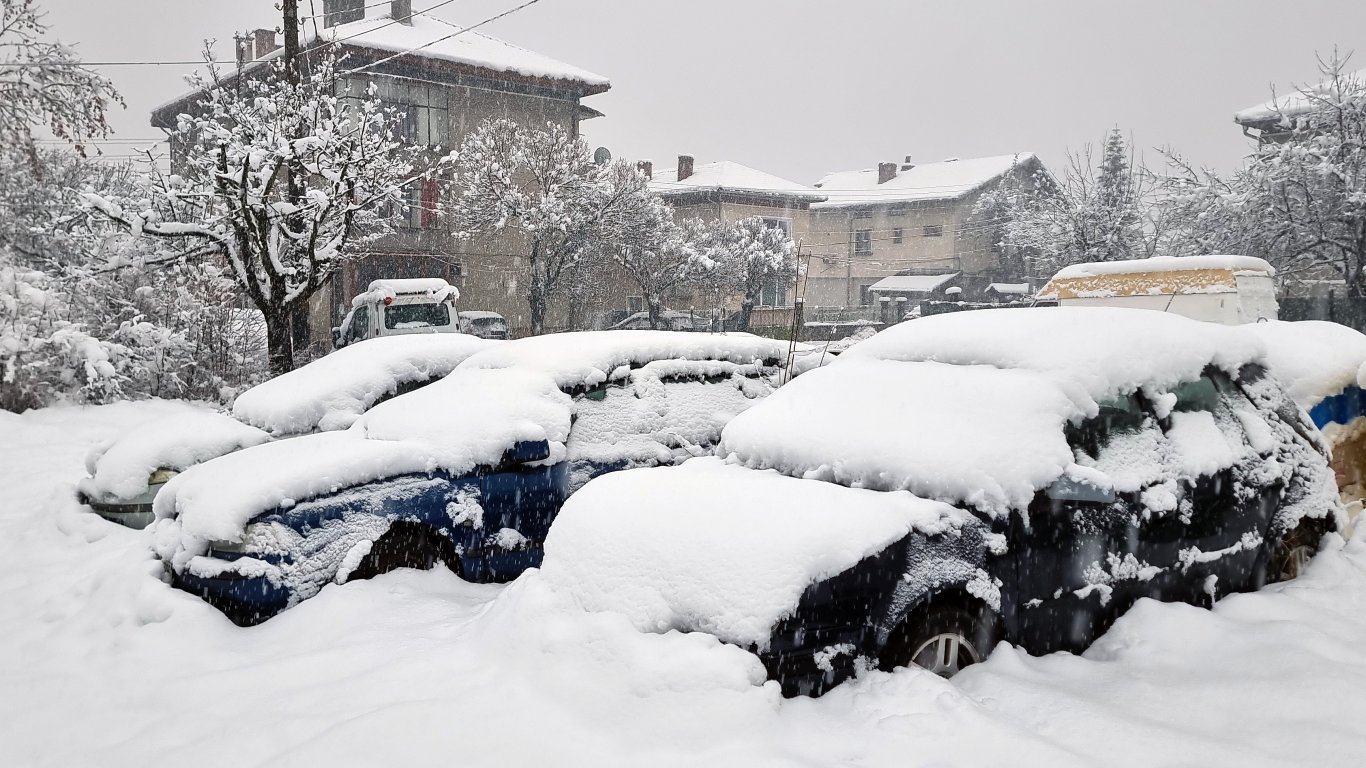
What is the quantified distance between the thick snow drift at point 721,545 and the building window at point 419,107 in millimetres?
25835

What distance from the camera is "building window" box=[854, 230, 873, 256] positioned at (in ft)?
159

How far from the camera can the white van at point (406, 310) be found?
617 inches

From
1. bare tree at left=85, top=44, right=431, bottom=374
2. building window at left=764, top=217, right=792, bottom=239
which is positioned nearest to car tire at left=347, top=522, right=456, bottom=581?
bare tree at left=85, top=44, right=431, bottom=374

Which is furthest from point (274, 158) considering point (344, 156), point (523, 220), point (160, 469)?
point (523, 220)

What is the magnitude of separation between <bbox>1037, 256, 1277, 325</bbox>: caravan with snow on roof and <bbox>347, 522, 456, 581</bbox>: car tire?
30.1ft

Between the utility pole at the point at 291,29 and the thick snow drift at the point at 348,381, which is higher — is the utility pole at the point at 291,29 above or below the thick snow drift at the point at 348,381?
above

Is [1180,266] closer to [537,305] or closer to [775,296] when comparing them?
[537,305]

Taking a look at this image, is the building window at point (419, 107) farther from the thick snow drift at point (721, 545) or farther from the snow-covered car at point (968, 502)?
the thick snow drift at point (721, 545)

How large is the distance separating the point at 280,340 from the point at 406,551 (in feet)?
26.4

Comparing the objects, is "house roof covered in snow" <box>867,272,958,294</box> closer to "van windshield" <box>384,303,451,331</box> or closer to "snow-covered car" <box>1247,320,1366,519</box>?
"van windshield" <box>384,303,451,331</box>

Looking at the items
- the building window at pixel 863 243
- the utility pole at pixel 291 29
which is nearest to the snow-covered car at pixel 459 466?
the utility pole at pixel 291 29

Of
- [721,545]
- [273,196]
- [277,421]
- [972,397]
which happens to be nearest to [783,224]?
[273,196]

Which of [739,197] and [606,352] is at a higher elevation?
[739,197]

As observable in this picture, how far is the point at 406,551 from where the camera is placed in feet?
16.0
